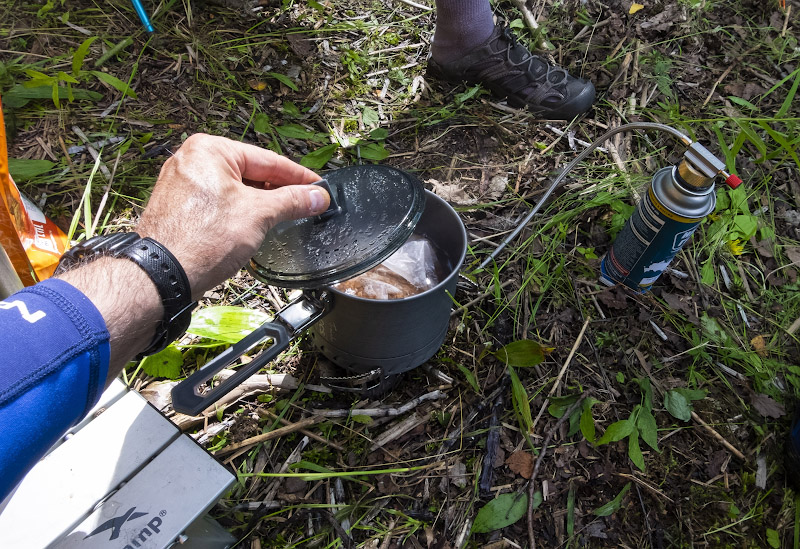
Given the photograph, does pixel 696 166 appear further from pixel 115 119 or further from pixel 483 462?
pixel 115 119

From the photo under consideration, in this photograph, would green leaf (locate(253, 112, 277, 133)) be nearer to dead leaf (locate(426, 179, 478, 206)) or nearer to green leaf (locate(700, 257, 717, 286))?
dead leaf (locate(426, 179, 478, 206))

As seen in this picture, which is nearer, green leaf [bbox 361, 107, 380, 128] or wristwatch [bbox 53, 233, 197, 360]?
wristwatch [bbox 53, 233, 197, 360]

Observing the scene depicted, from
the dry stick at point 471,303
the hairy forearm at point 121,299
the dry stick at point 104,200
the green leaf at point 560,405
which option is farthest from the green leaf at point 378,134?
the hairy forearm at point 121,299

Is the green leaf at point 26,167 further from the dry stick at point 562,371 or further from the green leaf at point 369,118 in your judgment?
the dry stick at point 562,371

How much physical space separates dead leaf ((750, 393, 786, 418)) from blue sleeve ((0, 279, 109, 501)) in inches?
70.9

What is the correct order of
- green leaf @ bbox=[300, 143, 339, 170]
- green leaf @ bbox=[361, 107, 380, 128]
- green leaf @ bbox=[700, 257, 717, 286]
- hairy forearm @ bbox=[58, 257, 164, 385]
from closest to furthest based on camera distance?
hairy forearm @ bbox=[58, 257, 164, 385]
green leaf @ bbox=[700, 257, 717, 286]
green leaf @ bbox=[300, 143, 339, 170]
green leaf @ bbox=[361, 107, 380, 128]

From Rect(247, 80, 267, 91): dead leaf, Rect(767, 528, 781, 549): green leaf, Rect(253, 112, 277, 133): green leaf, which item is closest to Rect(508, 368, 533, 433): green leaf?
Rect(767, 528, 781, 549): green leaf

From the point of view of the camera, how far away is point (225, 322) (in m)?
1.64

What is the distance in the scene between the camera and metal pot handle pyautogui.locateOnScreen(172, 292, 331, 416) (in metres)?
0.99

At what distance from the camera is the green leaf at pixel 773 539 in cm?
142

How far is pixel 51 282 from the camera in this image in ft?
2.96

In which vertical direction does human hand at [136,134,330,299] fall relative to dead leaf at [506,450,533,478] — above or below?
above

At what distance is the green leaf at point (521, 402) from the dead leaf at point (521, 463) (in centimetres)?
7

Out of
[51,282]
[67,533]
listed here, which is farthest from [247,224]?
[67,533]
